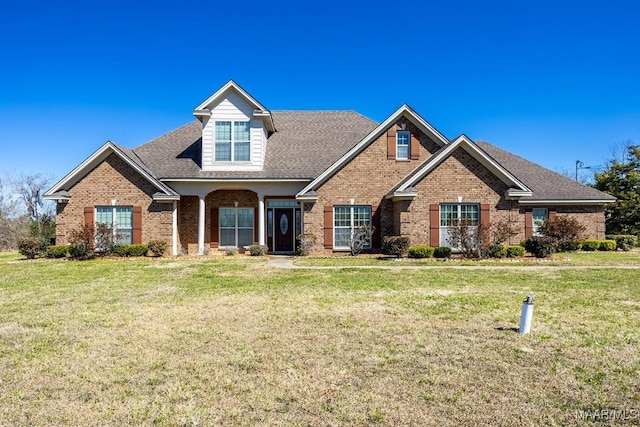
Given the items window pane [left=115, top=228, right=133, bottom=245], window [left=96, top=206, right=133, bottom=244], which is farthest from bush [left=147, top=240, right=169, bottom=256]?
window [left=96, top=206, right=133, bottom=244]

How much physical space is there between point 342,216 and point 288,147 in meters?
5.45

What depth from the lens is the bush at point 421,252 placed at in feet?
56.4

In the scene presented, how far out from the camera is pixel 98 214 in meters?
19.1

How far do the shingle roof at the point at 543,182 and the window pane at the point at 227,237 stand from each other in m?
15.2

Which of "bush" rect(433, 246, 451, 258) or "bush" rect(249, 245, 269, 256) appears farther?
"bush" rect(249, 245, 269, 256)

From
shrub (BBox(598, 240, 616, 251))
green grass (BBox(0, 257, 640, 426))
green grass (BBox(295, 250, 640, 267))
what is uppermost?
shrub (BBox(598, 240, 616, 251))

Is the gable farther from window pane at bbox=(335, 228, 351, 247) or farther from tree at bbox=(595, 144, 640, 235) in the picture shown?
tree at bbox=(595, 144, 640, 235)

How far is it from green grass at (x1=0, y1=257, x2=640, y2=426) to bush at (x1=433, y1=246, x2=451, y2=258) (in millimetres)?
6991

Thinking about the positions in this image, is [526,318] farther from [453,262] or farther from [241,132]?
[241,132]

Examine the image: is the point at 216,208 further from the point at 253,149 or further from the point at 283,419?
the point at 283,419

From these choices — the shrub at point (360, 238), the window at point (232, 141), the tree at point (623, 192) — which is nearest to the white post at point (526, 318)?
the shrub at point (360, 238)

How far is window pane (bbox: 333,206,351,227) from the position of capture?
759 inches

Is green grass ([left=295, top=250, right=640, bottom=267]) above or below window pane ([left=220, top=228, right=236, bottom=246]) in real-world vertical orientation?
below

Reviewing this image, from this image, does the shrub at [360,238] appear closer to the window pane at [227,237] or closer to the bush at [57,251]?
the window pane at [227,237]
